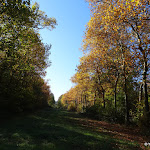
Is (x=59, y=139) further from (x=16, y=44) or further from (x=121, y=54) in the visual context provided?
(x=121, y=54)

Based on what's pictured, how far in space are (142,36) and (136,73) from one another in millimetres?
4919

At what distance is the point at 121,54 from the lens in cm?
2030

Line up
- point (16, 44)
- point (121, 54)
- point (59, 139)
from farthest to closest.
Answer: point (121, 54) → point (16, 44) → point (59, 139)

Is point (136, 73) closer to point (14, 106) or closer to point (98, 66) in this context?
point (98, 66)

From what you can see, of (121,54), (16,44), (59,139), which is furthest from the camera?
(121,54)

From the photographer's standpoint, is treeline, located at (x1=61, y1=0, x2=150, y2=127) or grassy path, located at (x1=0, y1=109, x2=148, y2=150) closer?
grassy path, located at (x1=0, y1=109, x2=148, y2=150)

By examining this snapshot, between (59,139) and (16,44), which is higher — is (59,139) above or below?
below

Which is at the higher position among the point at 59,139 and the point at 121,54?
the point at 121,54

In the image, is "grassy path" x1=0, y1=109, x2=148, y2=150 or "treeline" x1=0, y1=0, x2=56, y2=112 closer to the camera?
"grassy path" x1=0, y1=109, x2=148, y2=150

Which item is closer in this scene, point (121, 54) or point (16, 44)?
point (16, 44)

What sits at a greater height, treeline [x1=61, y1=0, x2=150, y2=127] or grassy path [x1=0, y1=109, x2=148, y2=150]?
treeline [x1=61, y1=0, x2=150, y2=127]

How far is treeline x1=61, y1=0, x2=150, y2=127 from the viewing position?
460 inches

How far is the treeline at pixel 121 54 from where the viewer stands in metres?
11.7

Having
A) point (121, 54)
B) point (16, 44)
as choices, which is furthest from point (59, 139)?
point (121, 54)
